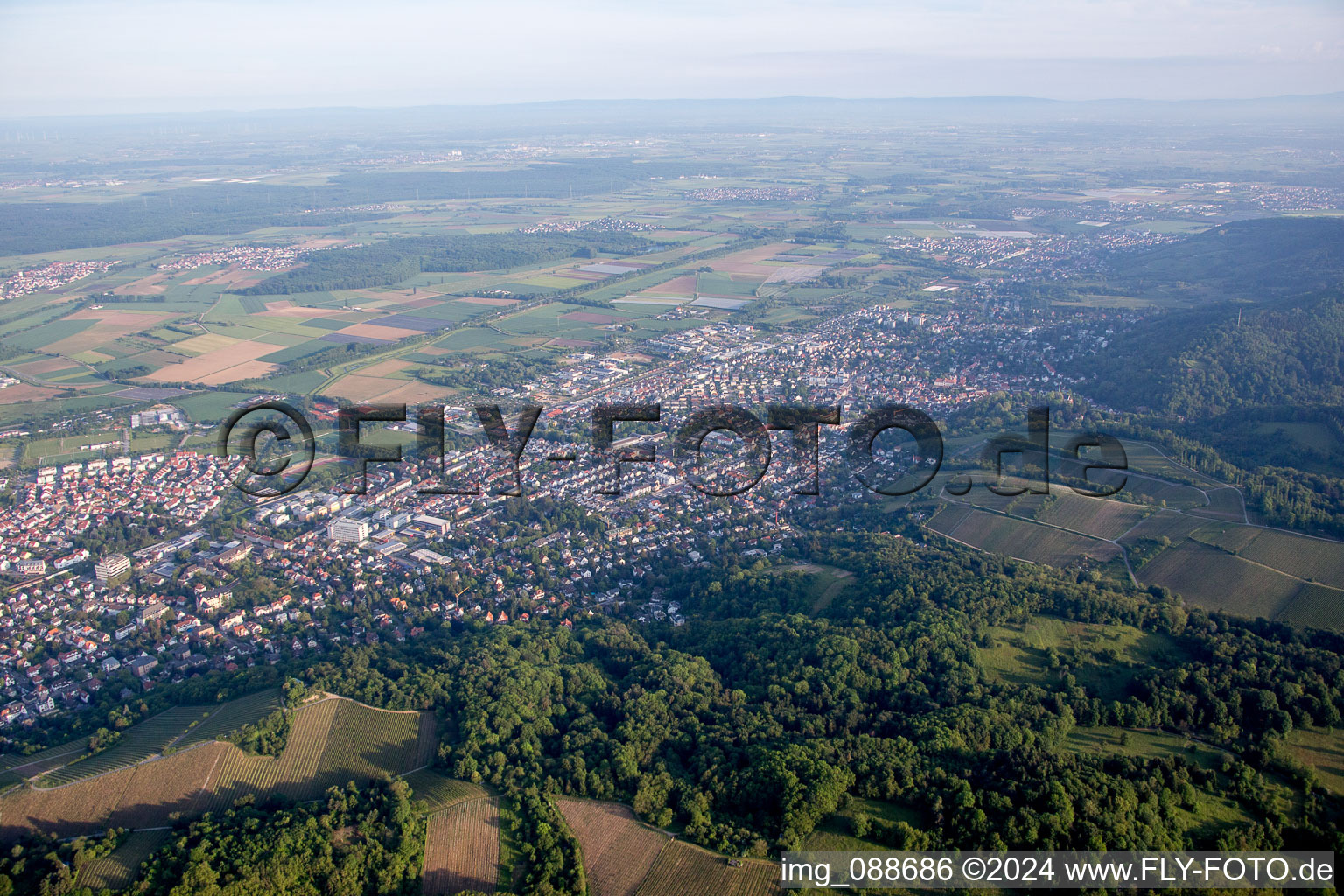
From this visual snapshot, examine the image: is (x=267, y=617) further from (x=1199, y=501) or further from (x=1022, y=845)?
(x=1199, y=501)

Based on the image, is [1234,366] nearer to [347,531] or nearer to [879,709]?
[879,709]

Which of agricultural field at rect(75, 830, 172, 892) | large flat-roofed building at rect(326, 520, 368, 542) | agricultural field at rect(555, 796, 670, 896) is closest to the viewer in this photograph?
agricultural field at rect(75, 830, 172, 892)

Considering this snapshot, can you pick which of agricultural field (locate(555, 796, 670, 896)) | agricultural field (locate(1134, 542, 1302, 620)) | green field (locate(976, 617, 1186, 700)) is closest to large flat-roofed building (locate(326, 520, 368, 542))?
agricultural field (locate(555, 796, 670, 896))

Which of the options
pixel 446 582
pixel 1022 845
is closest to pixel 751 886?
pixel 1022 845

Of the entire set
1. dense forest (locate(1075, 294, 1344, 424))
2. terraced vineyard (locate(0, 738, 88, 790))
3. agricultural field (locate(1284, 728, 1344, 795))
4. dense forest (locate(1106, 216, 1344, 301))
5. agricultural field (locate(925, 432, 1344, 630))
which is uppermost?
dense forest (locate(1106, 216, 1344, 301))

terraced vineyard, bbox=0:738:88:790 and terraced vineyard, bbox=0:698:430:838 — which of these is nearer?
terraced vineyard, bbox=0:698:430:838

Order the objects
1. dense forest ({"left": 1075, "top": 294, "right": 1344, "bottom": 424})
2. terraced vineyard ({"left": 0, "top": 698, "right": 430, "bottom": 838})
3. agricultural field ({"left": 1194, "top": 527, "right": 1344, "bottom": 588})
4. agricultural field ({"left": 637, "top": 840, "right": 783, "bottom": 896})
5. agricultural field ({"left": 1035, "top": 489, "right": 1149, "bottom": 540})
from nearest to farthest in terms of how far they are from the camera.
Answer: agricultural field ({"left": 637, "top": 840, "right": 783, "bottom": 896}) → terraced vineyard ({"left": 0, "top": 698, "right": 430, "bottom": 838}) → agricultural field ({"left": 1194, "top": 527, "right": 1344, "bottom": 588}) → agricultural field ({"left": 1035, "top": 489, "right": 1149, "bottom": 540}) → dense forest ({"left": 1075, "top": 294, "right": 1344, "bottom": 424})

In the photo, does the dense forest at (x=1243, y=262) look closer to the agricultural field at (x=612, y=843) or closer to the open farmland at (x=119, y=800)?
the agricultural field at (x=612, y=843)

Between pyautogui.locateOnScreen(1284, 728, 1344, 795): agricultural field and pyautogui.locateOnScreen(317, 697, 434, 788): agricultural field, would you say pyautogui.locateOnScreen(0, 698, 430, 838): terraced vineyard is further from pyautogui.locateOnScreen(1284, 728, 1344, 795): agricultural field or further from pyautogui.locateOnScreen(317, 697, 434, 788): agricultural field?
pyautogui.locateOnScreen(1284, 728, 1344, 795): agricultural field
